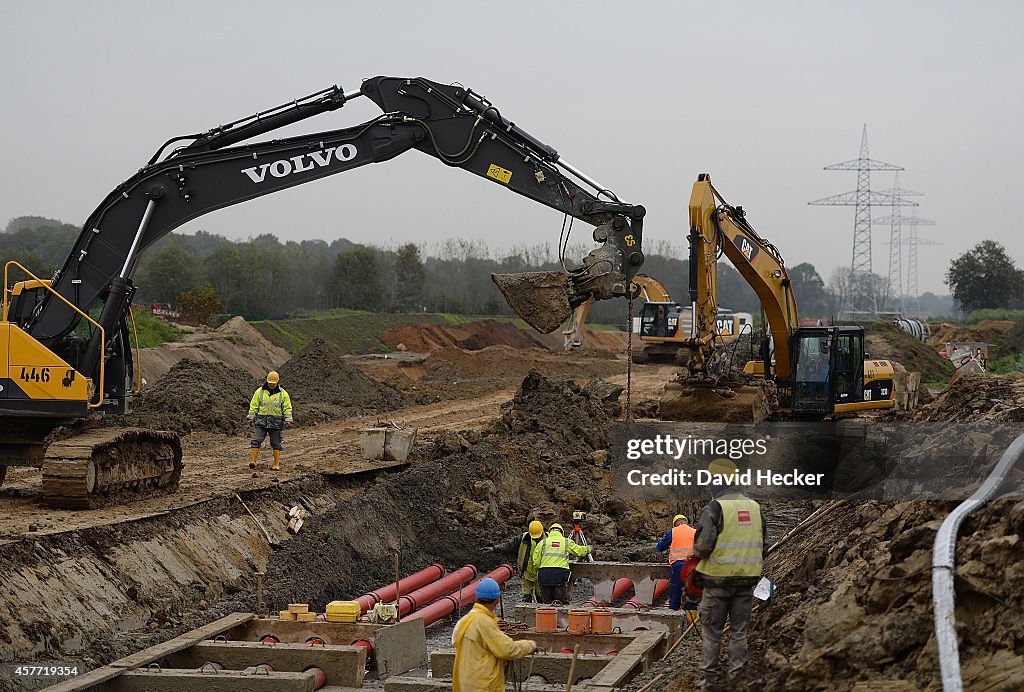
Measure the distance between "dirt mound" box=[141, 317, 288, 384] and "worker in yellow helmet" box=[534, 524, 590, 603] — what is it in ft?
58.7

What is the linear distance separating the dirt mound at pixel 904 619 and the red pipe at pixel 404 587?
5.26 m

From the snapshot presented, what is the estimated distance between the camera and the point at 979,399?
1459 centimetres

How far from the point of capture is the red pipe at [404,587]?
12336 mm

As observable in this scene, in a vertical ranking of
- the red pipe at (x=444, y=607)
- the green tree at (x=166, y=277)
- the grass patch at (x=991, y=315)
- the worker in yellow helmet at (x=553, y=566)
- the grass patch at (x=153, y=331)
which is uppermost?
the green tree at (x=166, y=277)

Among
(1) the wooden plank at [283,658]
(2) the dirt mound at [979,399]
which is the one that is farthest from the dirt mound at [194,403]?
(2) the dirt mound at [979,399]

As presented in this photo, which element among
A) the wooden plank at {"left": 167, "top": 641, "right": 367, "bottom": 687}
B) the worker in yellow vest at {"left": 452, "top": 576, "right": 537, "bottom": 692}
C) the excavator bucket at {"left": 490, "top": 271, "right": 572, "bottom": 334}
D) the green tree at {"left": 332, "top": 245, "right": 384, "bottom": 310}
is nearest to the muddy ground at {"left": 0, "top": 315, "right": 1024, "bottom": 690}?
the wooden plank at {"left": 167, "top": 641, "right": 367, "bottom": 687}

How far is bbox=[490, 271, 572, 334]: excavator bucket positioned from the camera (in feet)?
44.4

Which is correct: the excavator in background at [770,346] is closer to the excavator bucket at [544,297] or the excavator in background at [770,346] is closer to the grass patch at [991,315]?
the excavator bucket at [544,297]

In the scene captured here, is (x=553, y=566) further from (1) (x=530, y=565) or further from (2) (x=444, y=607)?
(2) (x=444, y=607)

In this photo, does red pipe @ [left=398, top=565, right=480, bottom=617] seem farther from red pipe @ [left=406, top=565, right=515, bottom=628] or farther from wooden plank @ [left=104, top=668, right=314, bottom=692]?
wooden plank @ [left=104, top=668, right=314, bottom=692]

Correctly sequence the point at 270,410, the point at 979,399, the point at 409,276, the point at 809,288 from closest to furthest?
the point at 979,399, the point at 270,410, the point at 409,276, the point at 809,288

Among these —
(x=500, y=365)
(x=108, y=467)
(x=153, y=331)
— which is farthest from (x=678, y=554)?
Answer: (x=500, y=365)

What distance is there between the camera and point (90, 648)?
1034 centimetres

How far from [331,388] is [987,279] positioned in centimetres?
5487
